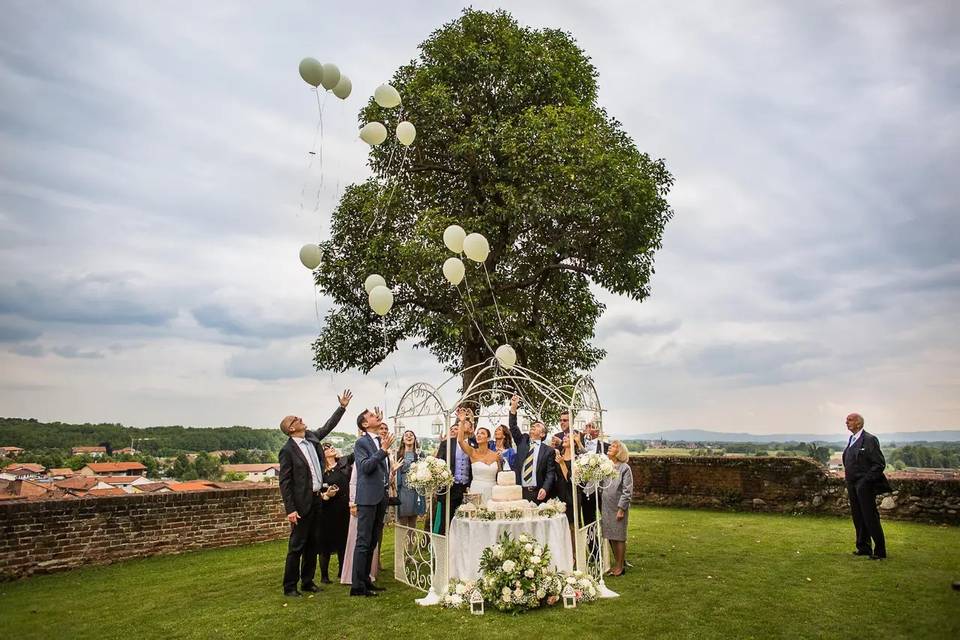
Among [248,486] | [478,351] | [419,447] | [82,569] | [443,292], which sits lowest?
[82,569]

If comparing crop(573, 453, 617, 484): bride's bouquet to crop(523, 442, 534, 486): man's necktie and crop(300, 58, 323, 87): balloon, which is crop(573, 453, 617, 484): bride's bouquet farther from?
crop(300, 58, 323, 87): balloon

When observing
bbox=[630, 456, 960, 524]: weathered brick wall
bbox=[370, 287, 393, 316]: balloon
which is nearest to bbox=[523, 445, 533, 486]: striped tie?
bbox=[370, 287, 393, 316]: balloon

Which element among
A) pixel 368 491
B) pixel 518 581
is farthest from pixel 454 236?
pixel 518 581

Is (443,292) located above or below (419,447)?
above

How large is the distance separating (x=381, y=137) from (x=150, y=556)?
752 cm

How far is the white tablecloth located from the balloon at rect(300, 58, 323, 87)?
621cm

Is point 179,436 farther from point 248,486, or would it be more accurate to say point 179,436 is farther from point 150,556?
point 150,556

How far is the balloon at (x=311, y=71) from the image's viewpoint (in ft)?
28.5

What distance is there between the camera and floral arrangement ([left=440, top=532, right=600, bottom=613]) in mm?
6527

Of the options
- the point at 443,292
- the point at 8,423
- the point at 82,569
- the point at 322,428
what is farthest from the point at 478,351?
the point at 8,423

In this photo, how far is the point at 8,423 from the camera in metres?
12.3

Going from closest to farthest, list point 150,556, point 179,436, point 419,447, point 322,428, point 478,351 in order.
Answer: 1. point 322,428
2. point 419,447
3. point 150,556
4. point 478,351
5. point 179,436

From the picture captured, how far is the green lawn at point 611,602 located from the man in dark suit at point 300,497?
1.08 ft

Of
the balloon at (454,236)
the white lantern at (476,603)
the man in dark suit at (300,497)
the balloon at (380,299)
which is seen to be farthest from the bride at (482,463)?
the balloon at (454,236)
